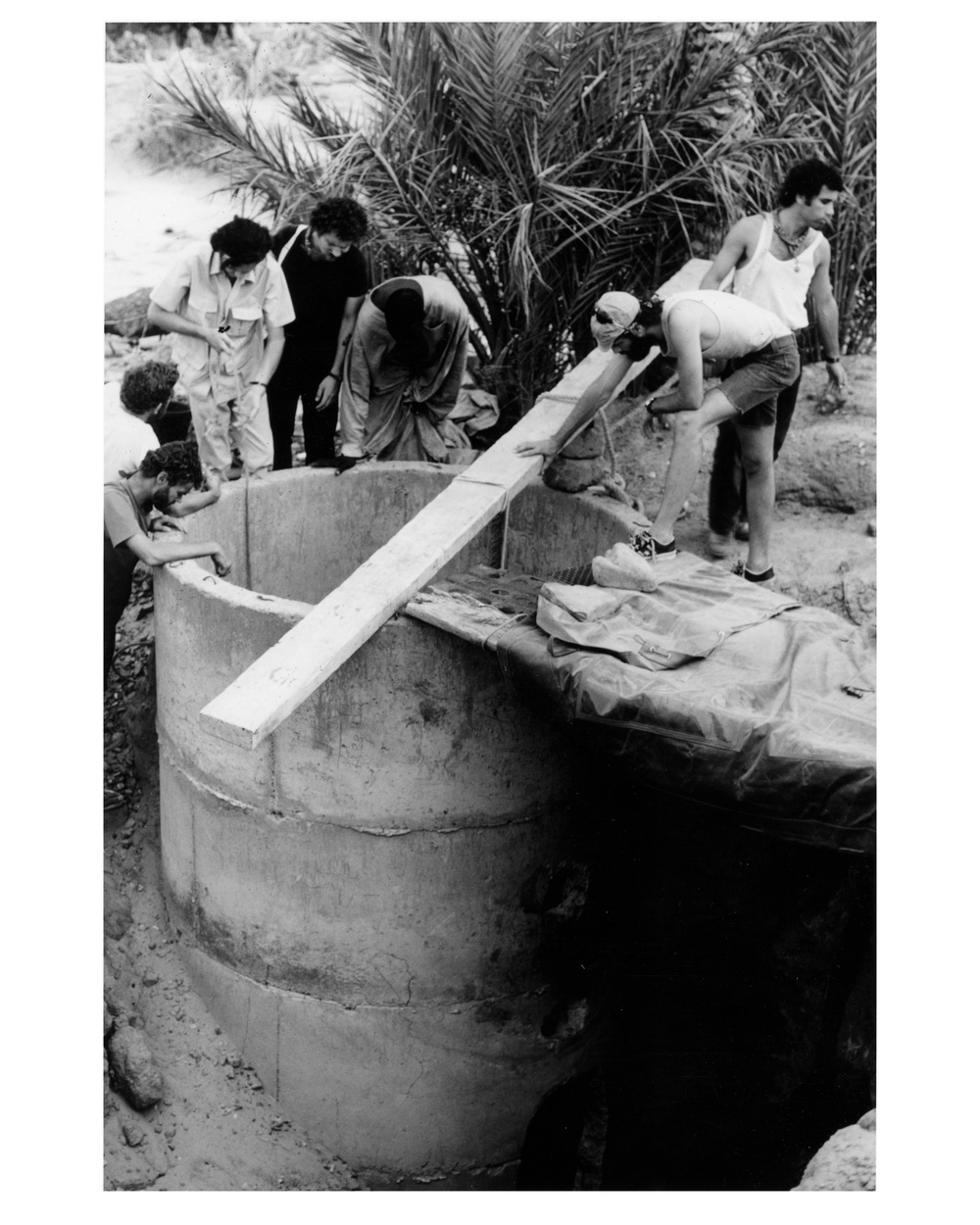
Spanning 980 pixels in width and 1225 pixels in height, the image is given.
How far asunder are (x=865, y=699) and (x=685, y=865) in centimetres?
186

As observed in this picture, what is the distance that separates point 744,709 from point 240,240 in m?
3.21

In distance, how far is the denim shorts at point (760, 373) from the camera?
19.1ft

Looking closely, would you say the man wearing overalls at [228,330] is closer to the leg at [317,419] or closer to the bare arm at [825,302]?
the leg at [317,419]

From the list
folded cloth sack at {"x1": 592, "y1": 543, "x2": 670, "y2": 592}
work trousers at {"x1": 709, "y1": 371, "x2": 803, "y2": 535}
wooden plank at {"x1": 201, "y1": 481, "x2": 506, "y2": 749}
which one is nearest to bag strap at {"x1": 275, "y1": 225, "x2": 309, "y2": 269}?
wooden plank at {"x1": 201, "y1": 481, "x2": 506, "y2": 749}

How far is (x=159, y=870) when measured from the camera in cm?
658

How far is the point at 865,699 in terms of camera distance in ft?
14.5

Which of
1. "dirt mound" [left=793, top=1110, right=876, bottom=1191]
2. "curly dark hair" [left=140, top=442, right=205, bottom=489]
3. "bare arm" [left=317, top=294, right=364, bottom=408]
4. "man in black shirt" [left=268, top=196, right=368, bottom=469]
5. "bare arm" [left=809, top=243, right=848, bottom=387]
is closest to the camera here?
"dirt mound" [left=793, top=1110, right=876, bottom=1191]

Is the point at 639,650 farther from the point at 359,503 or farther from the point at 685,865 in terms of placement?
the point at 359,503

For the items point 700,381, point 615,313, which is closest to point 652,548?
point 700,381

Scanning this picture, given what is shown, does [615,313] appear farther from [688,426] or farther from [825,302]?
[825,302]

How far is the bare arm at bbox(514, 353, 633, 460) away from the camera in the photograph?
5723 mm

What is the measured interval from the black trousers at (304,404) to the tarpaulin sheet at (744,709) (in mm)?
2599

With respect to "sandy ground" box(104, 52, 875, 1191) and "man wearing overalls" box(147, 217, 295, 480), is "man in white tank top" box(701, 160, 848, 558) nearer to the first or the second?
"sandy ground" box(104, 52, 875, 1191)

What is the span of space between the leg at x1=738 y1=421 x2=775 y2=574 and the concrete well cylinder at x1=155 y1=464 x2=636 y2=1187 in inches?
22.2
